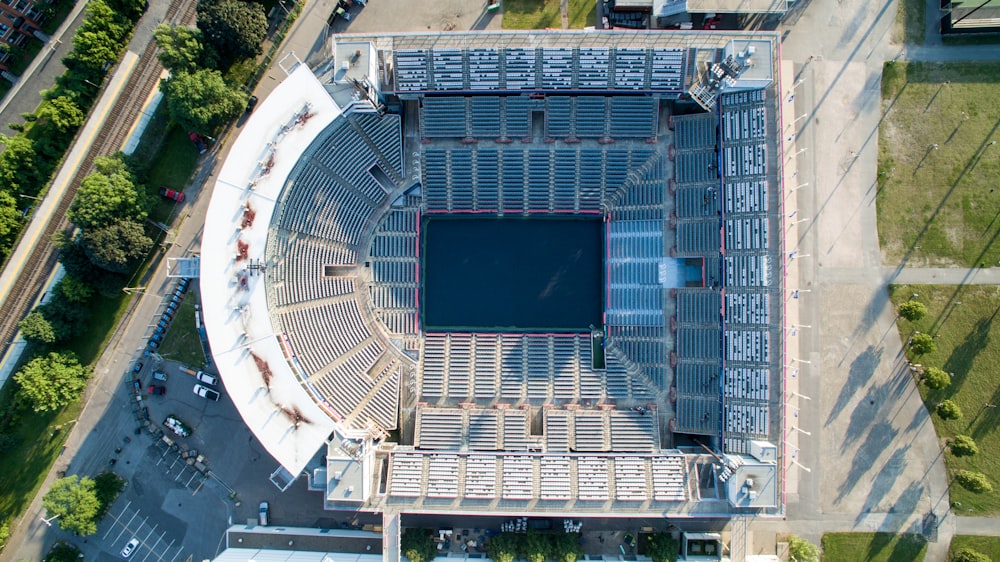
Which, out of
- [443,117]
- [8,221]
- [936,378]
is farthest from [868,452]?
[8,221]

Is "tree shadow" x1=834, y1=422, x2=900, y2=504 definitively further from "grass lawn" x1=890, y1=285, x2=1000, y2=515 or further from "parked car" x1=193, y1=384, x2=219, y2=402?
"parked car" x1=193, y1=384, x2=219, y2=402

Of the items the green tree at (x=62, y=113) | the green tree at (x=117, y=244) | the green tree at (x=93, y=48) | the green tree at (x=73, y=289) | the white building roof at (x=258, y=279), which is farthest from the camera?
the green tree at (x=62, y=113)

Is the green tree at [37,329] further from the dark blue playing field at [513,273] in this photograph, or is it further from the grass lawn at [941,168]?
the grass lawn at [941,168]

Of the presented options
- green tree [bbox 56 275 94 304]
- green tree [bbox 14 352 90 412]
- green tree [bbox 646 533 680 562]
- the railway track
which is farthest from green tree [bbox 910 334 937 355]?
green tree [bbox 14 352 90 412]

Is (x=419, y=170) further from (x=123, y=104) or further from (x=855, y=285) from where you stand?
(x=855, y=285)

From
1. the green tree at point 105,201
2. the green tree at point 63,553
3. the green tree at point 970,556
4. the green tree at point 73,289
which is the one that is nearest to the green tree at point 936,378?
the green tree at point 970,556

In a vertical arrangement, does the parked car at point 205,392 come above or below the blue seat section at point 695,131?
below

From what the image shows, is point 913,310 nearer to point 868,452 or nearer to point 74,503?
point 868,452

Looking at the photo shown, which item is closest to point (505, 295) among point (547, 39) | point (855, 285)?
point (547, 39)
